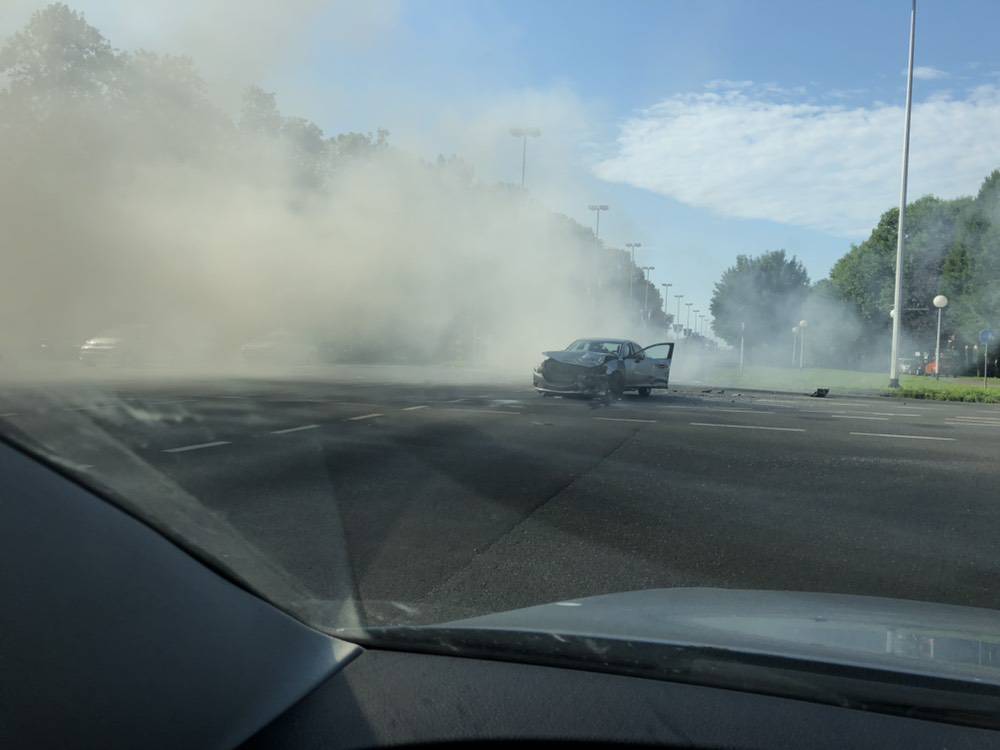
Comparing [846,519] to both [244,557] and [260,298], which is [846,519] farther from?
[260,298]

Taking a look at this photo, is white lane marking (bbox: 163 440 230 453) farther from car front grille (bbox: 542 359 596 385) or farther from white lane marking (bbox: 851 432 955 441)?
car front grille (bbox: 542 359 596 385)

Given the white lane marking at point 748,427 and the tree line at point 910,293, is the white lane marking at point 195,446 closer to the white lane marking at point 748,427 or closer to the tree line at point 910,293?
the white lane marking at point 748,427

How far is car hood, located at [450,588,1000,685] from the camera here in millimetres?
1545

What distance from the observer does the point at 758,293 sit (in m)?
78.0

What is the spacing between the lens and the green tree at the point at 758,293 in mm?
73500

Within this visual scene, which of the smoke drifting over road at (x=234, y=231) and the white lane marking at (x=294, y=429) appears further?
the smoke drifting over road at (x=234, y=231)

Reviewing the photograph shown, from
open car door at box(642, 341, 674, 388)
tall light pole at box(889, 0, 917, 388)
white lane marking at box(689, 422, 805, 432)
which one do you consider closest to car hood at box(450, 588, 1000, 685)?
white lane marking at box(689, 422, 805, 432)

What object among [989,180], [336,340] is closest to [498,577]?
[336,340]

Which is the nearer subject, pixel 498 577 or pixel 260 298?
pixel 498 577

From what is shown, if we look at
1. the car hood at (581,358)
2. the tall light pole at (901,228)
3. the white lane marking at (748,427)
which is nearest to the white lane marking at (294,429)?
the white lane marking at (748,427)

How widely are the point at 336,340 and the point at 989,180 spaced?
119ft

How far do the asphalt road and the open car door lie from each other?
20.8ft

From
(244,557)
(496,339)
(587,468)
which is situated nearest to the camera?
(244,557)

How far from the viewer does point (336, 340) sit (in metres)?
28.6
